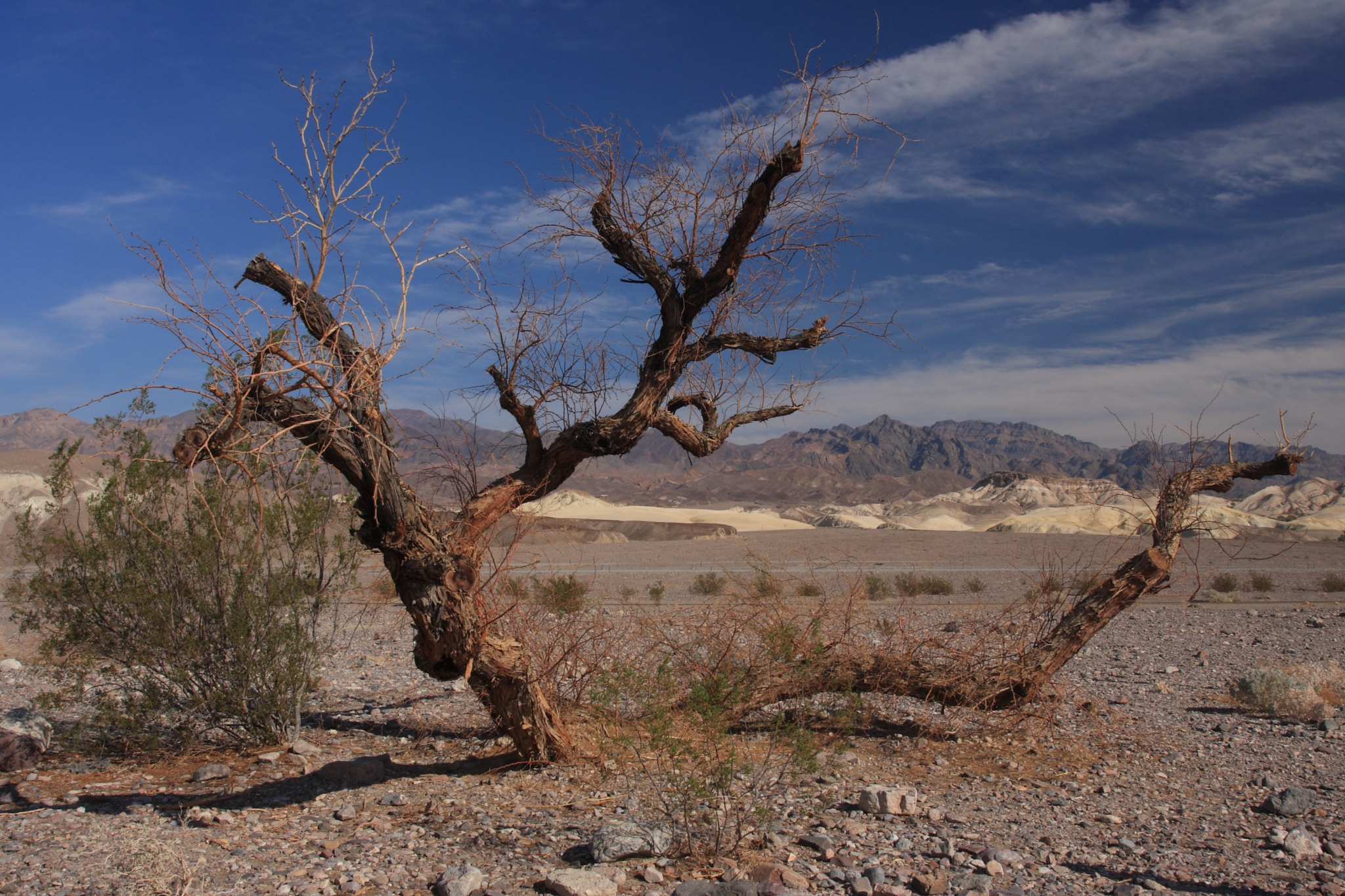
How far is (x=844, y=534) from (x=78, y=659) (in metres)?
42.0

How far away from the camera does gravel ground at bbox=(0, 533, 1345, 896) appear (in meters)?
4.18

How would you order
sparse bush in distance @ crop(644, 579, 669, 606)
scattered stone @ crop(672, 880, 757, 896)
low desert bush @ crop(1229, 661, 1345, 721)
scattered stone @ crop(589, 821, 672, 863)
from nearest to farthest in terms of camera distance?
scattered stone @ crop(672, 880, 757, 896)
scattered stone @ crop(589, 821, 672, 863)
low desert bush @ crop(1229, 661, 1345, 721)
sparse bush in distance @ crop(644, 579, 669, 606)

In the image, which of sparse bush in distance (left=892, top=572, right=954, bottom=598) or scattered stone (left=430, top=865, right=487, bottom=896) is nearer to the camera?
scattered stone (left=430, top=865, right=487, bottom=896)

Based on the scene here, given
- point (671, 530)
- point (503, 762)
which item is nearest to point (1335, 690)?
point (503, 762)

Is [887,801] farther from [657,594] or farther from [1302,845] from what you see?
[657,594]

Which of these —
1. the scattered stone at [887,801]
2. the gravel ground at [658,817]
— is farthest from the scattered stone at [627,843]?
the scattered stone at [887,801]

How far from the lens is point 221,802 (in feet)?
17.6

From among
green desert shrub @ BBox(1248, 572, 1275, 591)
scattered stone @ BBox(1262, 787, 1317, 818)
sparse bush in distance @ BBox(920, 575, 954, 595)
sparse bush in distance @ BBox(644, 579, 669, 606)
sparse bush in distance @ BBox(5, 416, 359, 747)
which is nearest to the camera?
scattered stone @ BBox(1262, 787, 1317, 818)

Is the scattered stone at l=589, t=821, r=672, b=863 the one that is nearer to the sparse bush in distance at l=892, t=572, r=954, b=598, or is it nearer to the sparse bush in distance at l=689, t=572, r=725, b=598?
the sparse bush in distance at l=689, t=572, r=725, b=598

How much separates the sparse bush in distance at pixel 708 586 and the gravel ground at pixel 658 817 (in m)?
11.6

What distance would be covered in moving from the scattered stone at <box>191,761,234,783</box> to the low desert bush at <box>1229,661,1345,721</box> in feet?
29.7

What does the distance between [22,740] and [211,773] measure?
4.86ft

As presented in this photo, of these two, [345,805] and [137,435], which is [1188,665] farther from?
[137,435]

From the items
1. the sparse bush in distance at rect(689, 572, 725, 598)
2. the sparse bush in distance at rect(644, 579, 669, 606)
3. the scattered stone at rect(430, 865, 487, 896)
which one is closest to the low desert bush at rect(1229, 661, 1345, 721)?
the scattered stone at rect(430, 865, 487, 896)
